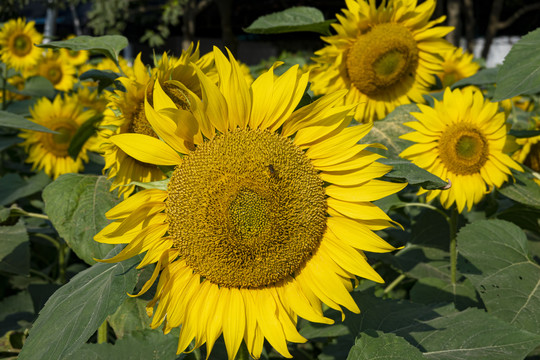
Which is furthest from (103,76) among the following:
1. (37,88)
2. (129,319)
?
(37,88)

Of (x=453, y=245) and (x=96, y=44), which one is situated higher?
(x=96, y=44)

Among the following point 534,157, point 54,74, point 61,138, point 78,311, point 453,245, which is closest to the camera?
point 78,311

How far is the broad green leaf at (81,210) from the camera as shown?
1.43 metres

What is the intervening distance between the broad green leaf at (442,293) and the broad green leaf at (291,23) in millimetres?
1068

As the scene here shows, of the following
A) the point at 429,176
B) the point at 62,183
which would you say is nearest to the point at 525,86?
the point at 429,176

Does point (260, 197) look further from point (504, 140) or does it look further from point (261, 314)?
point (504, 140)

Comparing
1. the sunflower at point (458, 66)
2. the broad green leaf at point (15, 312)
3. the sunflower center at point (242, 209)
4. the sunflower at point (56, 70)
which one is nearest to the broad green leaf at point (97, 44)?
the sunflower center at point (242, 209)

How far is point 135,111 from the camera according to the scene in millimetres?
1473

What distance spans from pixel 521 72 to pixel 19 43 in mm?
4237

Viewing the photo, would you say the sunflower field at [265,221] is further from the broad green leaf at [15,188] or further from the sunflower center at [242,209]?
the broad green leaf at [15,188]

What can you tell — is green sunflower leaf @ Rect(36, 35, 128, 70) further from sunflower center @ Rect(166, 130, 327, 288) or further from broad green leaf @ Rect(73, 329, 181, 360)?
broad green leaf @ Rect(73, 329, 181, 360)

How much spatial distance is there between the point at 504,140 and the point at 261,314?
1.33 metres

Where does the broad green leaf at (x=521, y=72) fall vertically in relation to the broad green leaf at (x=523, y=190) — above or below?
above

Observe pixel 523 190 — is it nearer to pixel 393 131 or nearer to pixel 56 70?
pixel 393 131
